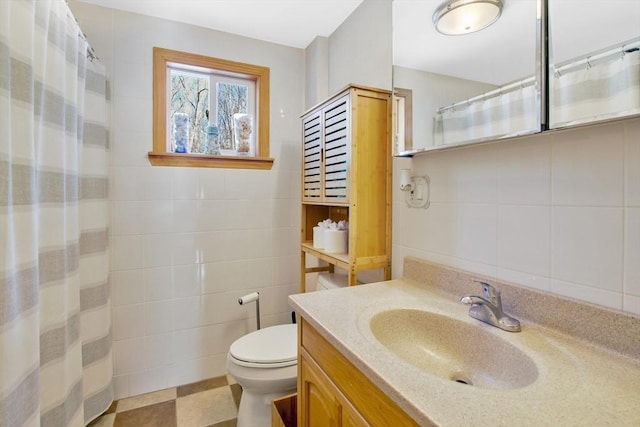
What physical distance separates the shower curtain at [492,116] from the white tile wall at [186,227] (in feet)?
4.08

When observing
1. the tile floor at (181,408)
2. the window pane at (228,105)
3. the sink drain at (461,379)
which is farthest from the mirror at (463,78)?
the tile floor at (181,408)

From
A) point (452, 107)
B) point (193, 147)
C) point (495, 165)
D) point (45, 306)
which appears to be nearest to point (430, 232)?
point (495, 165)

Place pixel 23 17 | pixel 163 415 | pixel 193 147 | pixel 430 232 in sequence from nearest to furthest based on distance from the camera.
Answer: pixel 23 17 < pixel 430 232 < pixel 163 415 < pixel 193 147

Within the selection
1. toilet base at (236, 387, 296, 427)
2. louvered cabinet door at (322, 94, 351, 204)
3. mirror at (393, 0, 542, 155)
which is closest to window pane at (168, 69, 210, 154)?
louvered cabinet door at (322, 94, 351, 204)

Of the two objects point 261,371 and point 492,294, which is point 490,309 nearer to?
point 492,294

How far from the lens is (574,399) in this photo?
20.9 inches

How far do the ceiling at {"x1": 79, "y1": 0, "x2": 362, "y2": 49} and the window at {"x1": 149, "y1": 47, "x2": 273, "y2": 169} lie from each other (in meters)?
0.20

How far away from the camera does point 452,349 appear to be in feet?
2.94

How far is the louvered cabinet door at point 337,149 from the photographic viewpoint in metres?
1.34

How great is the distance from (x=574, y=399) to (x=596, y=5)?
862mm

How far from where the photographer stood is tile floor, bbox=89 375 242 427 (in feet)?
5.16

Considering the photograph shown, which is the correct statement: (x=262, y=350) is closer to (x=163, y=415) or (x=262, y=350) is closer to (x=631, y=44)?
(x=163, y=415)

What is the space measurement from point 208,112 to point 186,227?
31.3 inches

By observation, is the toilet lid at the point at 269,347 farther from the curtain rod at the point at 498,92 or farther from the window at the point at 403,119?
the curtain rod at the point at 498,92
